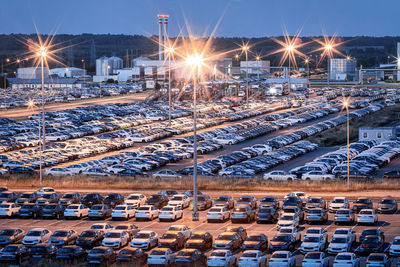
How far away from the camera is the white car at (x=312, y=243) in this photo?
2739 cm

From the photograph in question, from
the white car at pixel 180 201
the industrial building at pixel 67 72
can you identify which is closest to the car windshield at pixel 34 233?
the white car at pixel 180 201

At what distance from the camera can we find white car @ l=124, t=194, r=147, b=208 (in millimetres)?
36662

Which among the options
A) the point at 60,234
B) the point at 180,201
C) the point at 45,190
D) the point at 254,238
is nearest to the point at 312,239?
the point at 254,238

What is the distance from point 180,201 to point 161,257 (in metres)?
11.1

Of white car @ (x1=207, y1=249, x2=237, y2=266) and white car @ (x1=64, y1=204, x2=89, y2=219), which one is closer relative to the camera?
white car @ (x1=207, y1=249, x2=237, y2=266)

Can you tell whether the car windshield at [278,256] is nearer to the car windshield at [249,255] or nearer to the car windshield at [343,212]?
the car windshield at [249,255]

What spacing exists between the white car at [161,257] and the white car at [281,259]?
3.62 meters

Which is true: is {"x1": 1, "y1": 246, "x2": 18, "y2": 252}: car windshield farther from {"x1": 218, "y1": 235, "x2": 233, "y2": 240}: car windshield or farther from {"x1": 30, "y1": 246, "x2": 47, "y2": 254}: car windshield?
{"x1": 218, "y1": 235, "x2": 233, "y2": 240}: car windshield

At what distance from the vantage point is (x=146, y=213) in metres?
34.3

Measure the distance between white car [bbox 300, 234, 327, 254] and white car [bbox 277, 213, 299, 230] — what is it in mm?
2782

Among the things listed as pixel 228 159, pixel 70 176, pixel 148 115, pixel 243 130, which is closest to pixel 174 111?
pixel 148 115

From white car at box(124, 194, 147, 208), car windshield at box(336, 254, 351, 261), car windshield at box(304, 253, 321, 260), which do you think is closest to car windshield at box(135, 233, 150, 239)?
car windshield at box(304, 253, 321, 260)

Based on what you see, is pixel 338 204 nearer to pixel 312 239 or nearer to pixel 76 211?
pixel 312 239

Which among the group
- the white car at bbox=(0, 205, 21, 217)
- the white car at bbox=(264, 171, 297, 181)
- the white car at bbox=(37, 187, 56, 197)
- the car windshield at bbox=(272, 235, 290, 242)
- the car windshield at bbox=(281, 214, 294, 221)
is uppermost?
the white car at bbox=(264, 171, 297, 181)
